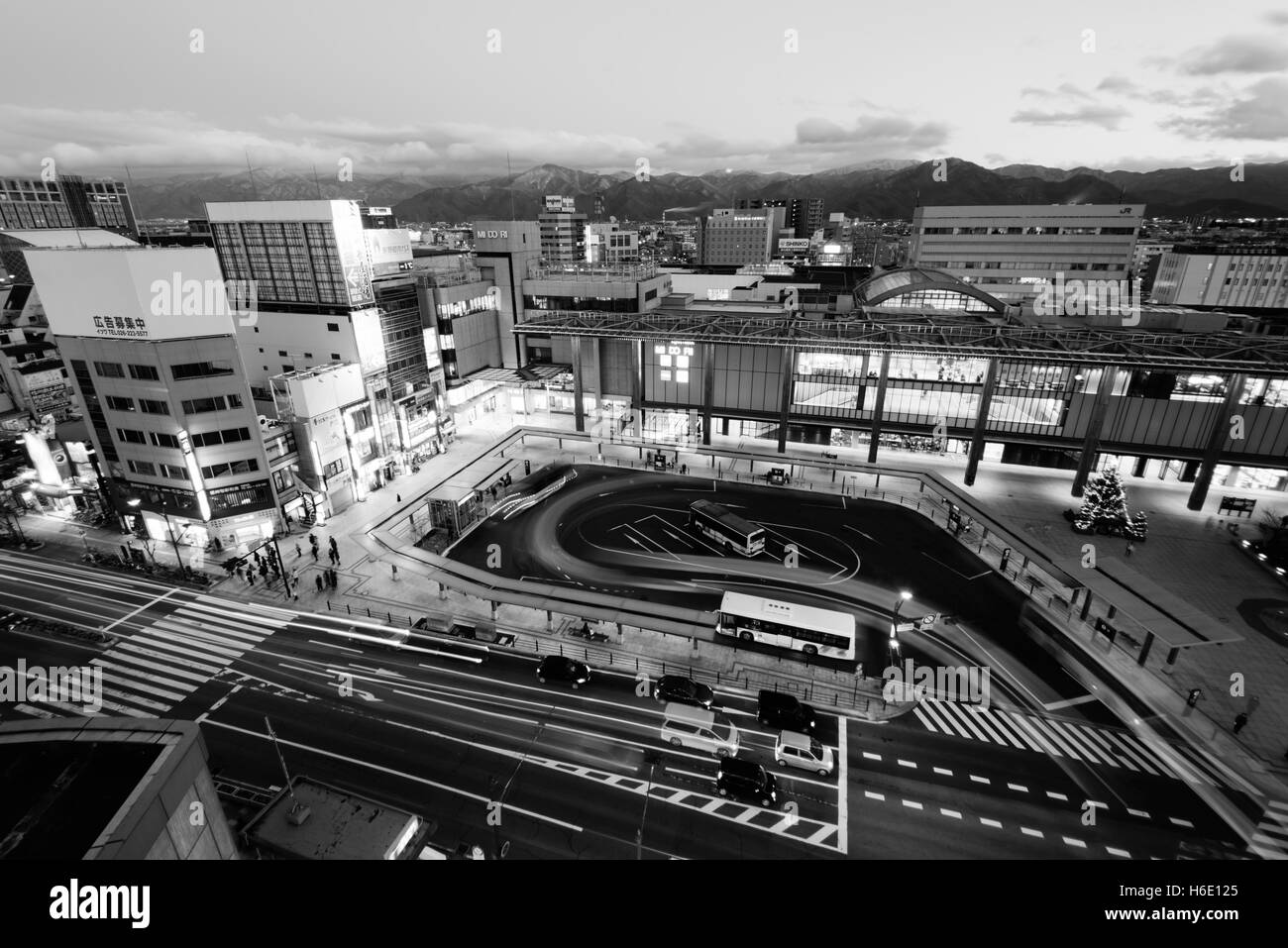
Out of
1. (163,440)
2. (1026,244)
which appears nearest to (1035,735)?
(163,440)

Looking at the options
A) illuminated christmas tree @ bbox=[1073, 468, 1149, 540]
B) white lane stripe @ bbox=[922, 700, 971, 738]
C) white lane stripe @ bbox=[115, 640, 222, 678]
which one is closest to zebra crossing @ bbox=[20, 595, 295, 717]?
white lane stripe @ bbox=[115, 640, 222, 678]

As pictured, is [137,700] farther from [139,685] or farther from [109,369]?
[109,369]

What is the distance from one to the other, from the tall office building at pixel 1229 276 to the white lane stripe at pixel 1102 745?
12429 centimetres

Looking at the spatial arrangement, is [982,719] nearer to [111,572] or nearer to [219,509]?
[219,509]

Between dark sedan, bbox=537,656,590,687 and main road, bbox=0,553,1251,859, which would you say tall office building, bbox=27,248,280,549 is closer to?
main road, bbox=0,553,1251,859

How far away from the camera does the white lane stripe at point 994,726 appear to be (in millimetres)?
29094

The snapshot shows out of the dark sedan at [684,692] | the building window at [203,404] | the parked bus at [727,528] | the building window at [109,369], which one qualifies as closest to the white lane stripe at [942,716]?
the dark sedan at [684,692]

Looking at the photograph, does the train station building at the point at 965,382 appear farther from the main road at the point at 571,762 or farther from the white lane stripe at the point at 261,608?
the white lane stripe at the point at 261,608

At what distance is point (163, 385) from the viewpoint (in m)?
42.4

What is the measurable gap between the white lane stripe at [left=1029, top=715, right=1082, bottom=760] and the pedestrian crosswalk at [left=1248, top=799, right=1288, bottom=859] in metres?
6.17

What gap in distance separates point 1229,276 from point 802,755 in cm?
15111

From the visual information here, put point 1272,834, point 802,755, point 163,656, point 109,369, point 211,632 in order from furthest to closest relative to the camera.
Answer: point 109,369 → point 211,632 → point 163,656 → point 802,755 → point 1272,834
